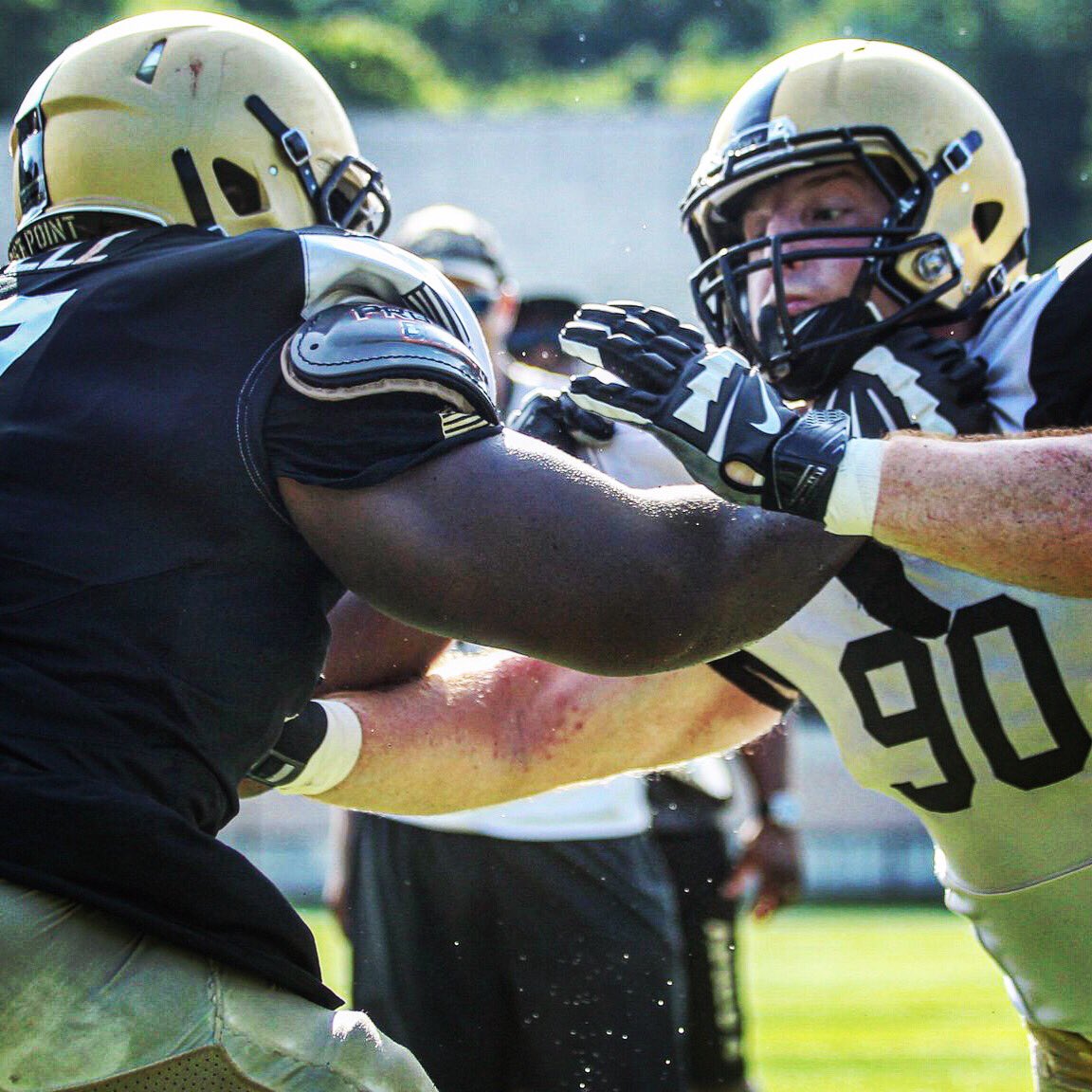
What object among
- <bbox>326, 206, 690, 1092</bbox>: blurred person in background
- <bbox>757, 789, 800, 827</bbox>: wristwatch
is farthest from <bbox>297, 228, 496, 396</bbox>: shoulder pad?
<bbox>757, 789, 800, 827</bbox>: wristwatch

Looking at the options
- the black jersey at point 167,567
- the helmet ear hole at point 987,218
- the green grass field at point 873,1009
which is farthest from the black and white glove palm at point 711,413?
the green grass field at point 873,1009

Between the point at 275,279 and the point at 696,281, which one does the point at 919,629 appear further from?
the point at 275,279

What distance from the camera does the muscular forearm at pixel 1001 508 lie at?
231 cm

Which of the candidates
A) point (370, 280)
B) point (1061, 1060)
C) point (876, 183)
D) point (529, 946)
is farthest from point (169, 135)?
point (529, 946)

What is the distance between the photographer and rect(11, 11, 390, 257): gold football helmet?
2.54m

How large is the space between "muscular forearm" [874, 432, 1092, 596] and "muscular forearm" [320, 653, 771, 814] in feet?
2.87

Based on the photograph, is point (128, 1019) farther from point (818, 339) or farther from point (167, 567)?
point (818, 339)

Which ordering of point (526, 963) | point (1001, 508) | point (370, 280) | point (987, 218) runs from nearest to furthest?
point (370, 280), point (1001, 508), point (987, 218), point (526, 963)

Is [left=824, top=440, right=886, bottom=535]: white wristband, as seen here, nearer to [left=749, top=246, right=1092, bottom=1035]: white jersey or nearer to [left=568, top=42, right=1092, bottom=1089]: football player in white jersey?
[left=568, top=42, right=1092, bottom=1089]: football player in white jersey

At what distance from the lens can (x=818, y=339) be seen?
3094mm

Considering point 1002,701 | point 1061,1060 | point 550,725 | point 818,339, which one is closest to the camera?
point 1002,701

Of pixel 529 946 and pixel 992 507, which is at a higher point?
pixel 992 507

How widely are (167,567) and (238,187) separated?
2.66 ft

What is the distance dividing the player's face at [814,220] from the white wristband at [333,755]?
3.20ft
